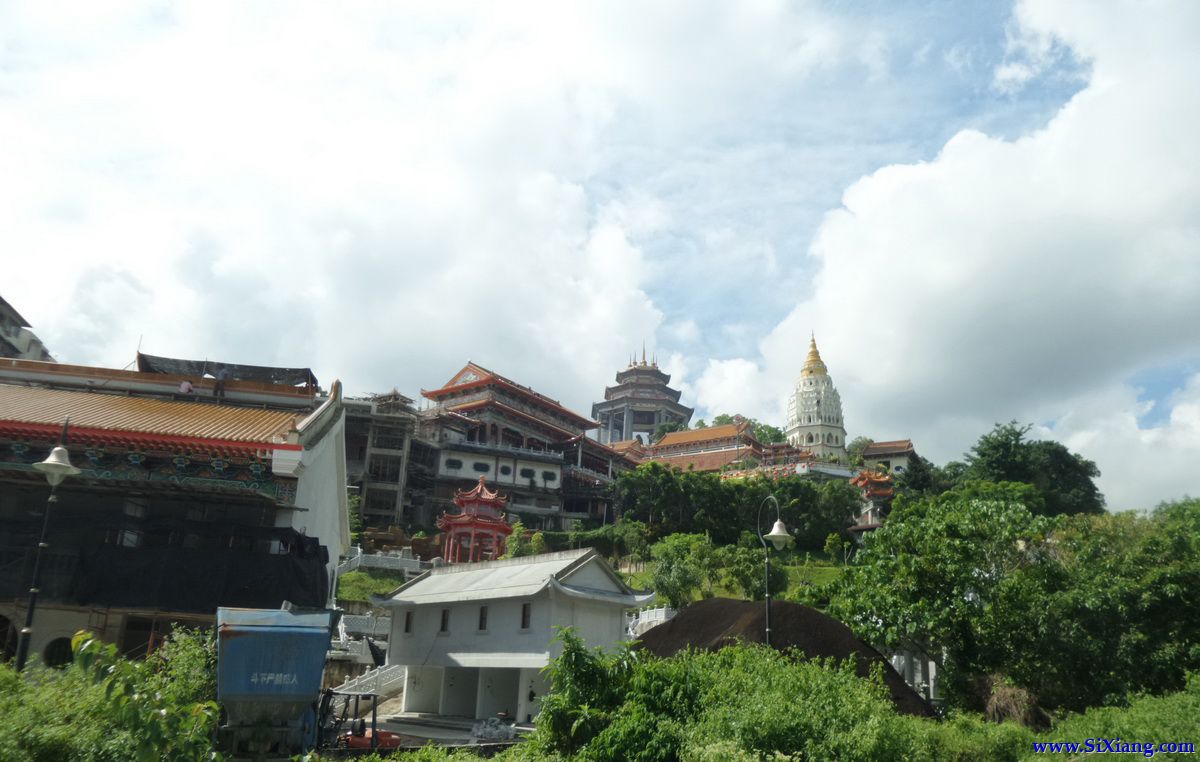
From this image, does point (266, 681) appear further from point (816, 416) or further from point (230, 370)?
point (816, 416)

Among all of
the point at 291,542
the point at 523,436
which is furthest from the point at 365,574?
the point at 523,436

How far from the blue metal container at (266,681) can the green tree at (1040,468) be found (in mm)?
72642

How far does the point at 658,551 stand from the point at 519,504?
2692 cm

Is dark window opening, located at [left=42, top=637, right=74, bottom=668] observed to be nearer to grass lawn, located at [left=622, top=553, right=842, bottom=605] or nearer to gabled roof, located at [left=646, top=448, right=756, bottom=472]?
grass lawn, located at [left=622, top=553, right=842, bottom=605]

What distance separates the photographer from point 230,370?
123 feet

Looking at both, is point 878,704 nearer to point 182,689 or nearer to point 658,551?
point 182,689

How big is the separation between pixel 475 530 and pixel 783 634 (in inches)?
1659

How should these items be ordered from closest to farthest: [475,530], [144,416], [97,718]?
[97,718] → [144,416] → [475,530]

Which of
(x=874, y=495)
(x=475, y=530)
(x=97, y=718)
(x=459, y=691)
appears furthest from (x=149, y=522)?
(x=874, y=495)

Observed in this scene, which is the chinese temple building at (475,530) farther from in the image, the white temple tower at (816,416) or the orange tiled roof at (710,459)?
the white temple tower at (816,416)

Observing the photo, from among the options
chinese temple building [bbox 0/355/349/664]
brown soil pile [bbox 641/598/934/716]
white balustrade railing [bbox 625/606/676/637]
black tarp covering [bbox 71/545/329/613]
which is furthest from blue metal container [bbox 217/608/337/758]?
white balustrade railing [bbox 625/606/676/637]

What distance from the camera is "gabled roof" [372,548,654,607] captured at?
27.6m

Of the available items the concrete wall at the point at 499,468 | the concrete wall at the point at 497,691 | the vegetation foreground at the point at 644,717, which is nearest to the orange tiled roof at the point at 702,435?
the concrete wall at the point at 499,468

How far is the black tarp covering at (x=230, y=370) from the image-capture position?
3738cm
